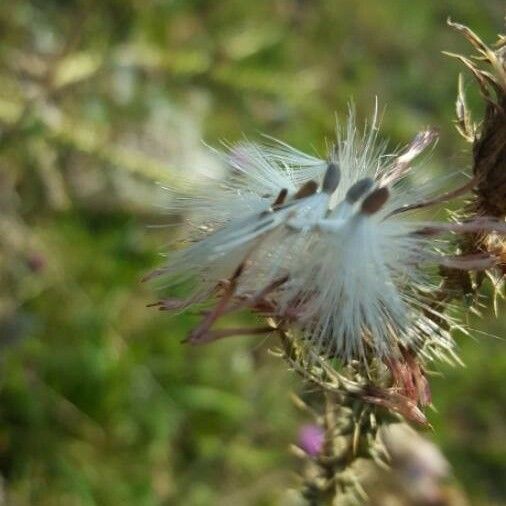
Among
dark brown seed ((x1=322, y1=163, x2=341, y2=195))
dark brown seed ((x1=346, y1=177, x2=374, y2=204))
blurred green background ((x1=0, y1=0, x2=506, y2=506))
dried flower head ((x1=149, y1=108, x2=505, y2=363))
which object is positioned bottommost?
blurred green background ((x1=0, y1=0, x2=506, y2=506))

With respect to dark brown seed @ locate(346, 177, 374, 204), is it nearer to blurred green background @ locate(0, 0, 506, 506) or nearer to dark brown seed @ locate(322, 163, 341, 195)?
dark brown seed @ locate(322, 163, 341, 195)

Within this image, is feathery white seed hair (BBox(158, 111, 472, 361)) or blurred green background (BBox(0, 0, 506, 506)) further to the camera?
blurred green background (BBox(0, 0, 506, 506))

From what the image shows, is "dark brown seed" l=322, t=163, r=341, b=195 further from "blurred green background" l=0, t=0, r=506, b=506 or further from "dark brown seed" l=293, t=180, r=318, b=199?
"blurred green background" l=0, t=0, r=506, b=506

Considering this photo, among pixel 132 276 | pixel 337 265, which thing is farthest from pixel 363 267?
pixel 132 276

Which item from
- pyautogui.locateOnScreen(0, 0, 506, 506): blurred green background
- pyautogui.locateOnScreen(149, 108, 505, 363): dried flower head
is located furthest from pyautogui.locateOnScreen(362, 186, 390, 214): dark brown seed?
pyautogui.locateOnScreen(0, 0, 506, 506): blurred green background

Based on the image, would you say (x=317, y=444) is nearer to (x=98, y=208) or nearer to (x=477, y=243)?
(x=477, y=243)

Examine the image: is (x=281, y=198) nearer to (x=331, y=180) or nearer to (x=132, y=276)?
(x=331, y=180)

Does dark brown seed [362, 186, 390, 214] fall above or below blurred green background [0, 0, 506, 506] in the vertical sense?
above
